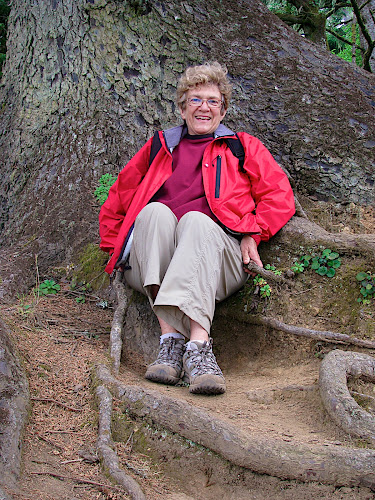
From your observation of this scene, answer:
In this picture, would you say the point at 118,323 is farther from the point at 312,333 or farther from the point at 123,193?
the point at 312,333

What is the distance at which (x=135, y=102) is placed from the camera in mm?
5277

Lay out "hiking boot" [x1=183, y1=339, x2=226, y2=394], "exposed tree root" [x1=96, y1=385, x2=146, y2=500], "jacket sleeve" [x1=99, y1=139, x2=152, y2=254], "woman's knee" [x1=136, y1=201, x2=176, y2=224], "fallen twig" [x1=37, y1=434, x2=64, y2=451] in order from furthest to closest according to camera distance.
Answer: "jacket sleeve" [x1=99, y1=139, x2=152, y2=254] < "woman's knee" [x1=136, y1=201, x2=176, y2=224] < "hiking boot" [x1=183, y1=339, x2=226, y2=394] < "fallen twig" [x1=37, y1=434, x2=64, y2=451] < "exposed tree root" [x1=96, y1=385, x2=146, y2=500]

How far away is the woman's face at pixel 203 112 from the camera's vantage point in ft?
13.5

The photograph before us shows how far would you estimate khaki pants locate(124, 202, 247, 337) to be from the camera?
3.25 metres

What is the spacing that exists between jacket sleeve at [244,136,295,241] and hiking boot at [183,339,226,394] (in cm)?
117

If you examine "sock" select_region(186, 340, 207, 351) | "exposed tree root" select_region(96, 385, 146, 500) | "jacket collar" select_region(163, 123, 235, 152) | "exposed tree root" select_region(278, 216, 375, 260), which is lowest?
"exposed tree root" select_region(96, 385, 146, 500)

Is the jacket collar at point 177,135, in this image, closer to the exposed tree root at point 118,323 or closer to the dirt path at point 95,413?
the exposed tree root at point 118,323

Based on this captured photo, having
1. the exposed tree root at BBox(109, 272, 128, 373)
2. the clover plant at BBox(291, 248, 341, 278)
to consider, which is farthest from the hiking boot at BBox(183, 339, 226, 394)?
the clover plant at BBox(291, 248, 341, 278)

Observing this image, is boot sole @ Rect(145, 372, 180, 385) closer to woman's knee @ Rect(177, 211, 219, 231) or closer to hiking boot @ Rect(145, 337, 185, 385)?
hiking boot @ Rect(145, 337, 185, 385)

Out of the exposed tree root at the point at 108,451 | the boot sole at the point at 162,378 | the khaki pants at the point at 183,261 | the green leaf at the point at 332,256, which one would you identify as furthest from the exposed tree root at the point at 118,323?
the green leaf at the point at 332,256

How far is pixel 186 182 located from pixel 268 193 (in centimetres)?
67

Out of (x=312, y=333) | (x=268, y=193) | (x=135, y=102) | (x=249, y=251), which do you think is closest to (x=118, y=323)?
(x=249, y=251)

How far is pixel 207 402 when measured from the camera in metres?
2.95

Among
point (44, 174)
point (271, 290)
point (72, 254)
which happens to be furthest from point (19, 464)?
point (44, 174)
